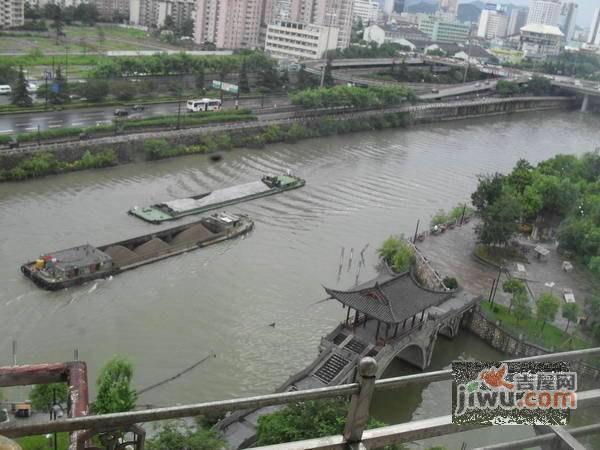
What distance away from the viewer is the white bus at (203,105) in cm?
1465

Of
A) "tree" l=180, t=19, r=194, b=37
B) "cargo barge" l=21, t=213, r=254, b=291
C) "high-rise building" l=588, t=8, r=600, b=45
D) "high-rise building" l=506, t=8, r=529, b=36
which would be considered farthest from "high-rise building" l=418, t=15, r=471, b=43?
"cargo barge" l=21, t=213, r=254, b=291

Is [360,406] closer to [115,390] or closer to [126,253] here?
[115,390]

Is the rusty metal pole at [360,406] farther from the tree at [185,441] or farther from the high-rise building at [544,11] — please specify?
the high-rise building at [544,11]

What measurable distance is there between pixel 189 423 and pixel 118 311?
2082 mm

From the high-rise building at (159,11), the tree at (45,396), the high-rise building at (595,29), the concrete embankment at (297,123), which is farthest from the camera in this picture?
the high-rise building at (595,29)

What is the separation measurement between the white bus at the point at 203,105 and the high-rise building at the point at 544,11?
4386cm

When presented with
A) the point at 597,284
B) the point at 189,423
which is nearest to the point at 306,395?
the point at 189,423

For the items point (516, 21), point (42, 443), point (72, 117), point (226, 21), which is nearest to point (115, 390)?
Result: point (42, 443)

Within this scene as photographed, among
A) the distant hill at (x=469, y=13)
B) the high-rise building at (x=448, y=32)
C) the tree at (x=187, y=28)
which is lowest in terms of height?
the tree at (x=187, y=28)

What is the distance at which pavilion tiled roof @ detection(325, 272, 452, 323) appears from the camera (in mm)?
5793

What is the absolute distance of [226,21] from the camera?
24.2 meters

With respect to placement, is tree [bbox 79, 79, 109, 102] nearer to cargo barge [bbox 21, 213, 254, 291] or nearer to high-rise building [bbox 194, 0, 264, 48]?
cargo barge [bbox 21, 213, 254, 291]

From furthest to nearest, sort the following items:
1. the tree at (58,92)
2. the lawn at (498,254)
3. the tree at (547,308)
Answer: the tree at (58,92) < the lawn at (498,254) < the tree at (547,308)

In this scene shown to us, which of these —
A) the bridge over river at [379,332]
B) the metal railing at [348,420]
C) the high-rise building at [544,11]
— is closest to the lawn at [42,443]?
the bridge over river at [379,332]
